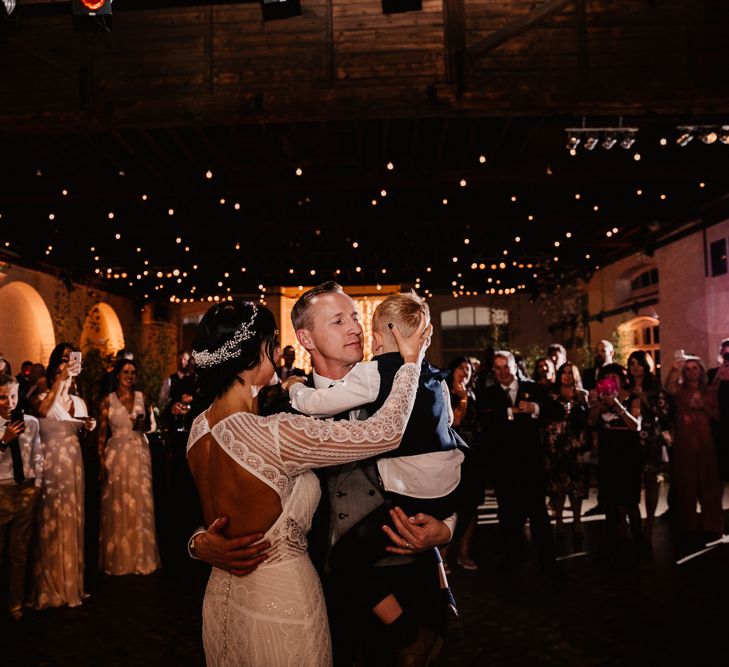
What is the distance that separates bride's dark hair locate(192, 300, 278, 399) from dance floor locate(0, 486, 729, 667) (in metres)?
2.55

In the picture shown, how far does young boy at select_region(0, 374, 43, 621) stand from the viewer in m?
4.18

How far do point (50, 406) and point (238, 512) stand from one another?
3.68 meters

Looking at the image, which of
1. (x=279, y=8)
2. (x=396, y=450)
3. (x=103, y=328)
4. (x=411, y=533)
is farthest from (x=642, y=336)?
(x=411, y=533)

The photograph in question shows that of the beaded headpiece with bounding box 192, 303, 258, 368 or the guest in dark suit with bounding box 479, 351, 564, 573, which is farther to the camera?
the guest in dark suit with bounding box 479, 351, 564, 573

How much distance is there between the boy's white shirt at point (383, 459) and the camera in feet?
6.12

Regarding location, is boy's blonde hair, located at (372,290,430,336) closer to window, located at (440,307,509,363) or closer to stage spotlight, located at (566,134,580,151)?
stage spotlight, located at (566,134,580,151)

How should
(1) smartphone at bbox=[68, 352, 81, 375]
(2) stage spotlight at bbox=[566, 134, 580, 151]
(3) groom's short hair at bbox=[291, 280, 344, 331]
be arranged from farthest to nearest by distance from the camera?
(2) stage spotlight at bbox=[566, 134, 580, 151] < (1) smartphone at bbox=[68, 352, 81, 375] < (3) groom's short hair at bbox=[291, 280, 344, 331]

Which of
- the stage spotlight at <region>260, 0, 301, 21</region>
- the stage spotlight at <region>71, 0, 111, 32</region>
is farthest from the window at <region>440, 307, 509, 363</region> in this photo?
the stage spotlight at <region>71, 0, 111, 32</region>

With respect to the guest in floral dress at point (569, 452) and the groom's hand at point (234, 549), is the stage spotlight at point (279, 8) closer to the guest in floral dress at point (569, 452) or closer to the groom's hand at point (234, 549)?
the guest in floral dress at point (569, 452)

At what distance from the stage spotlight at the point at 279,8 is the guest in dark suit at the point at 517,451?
133 inches

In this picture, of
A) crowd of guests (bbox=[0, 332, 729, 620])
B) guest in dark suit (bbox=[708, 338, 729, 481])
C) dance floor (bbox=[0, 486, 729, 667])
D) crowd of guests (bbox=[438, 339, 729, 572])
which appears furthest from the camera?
guest in dark suit (bbox=[708, 338, 729, 481])

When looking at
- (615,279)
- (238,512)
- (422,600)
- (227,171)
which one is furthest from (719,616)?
(615,279)

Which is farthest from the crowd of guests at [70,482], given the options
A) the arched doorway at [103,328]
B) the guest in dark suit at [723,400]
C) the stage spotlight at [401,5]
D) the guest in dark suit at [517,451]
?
the arched doorway at [103,328]

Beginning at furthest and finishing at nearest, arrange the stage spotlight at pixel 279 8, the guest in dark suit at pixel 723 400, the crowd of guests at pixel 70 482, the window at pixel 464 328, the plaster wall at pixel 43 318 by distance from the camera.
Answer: the window at pixel 464 328
the plaster wall at pixel 43 318
the guest in dark suit at pixel 723 400
the stage spotlight at pixel 279 8
the crowd of guests at pixel 70 482
